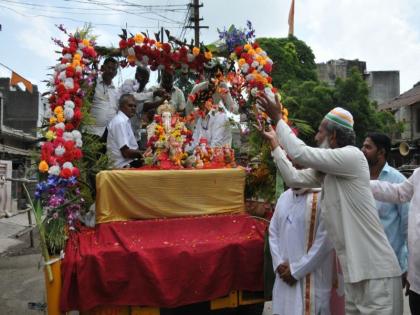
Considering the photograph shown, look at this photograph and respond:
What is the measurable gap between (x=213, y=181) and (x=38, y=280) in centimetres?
398

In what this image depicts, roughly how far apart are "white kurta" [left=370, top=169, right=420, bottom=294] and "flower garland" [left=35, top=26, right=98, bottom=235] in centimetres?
297

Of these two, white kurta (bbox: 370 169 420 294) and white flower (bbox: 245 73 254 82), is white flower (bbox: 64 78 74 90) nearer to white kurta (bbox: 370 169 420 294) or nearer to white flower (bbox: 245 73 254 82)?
white flower (bbox: 245 73 254 82)

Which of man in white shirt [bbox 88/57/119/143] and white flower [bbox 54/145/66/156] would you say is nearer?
white flower [bbox 54/145/66/156]

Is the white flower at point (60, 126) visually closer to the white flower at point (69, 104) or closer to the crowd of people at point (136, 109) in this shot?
the white flower at point (69, 104)

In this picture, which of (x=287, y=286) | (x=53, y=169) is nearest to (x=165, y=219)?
(x=53, y=169)

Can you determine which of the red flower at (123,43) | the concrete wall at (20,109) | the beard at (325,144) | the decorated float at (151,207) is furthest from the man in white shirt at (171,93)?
the concrete wall at (20,109)

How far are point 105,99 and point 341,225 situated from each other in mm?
4358

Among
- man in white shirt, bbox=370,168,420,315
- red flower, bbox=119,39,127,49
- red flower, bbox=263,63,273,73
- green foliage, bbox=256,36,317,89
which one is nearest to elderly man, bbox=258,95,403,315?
man in white shirt, bbox=370,168,420,315

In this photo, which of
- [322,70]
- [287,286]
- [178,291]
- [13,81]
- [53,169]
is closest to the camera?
[287,286]

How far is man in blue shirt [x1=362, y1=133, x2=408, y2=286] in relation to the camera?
386 centimetres

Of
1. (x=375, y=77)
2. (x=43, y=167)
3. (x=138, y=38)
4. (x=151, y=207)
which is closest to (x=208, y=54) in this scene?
(x=138, y=38)

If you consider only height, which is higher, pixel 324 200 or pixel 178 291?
pixel 324 200

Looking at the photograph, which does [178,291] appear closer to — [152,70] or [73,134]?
[73,134]

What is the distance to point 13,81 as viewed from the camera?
1393 centimetres
